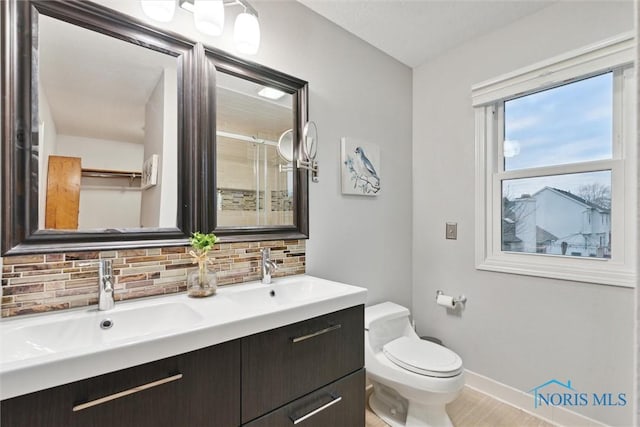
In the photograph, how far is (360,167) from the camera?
198 centimetres

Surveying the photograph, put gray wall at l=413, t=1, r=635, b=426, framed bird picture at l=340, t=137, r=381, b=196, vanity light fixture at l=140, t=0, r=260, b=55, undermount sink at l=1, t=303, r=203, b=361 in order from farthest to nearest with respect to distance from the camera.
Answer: framed bird picture at l=340, t=137, r=381, b=196 → gray wall at l=413, t=1, r=635, b=426 → vanity light fixture at l=140, t=0, r=260, b=55 → undermount sink at l=1, t=303, r=203, b=361

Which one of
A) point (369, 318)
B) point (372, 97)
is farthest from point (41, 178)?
point (372, 97)

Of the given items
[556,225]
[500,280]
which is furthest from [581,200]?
[500,280]

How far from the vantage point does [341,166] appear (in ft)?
6.22

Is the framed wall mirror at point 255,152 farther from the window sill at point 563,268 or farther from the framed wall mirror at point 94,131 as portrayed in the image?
the window sill at point 563,268

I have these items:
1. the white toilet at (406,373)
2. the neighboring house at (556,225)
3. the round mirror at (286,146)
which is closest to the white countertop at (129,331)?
the white toilet at (406,373)

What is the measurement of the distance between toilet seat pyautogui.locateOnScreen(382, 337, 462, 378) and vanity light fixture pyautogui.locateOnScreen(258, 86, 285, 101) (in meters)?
1.53

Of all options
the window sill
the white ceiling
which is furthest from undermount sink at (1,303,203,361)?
the window sill

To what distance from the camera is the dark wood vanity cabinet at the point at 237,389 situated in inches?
26.7

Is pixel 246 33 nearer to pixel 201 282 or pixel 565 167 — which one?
pixel 201 282

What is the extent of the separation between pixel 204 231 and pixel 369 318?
1096 millimetres

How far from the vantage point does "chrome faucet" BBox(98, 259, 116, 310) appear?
3.41 ft

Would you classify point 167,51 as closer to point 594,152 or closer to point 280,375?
point 280,375

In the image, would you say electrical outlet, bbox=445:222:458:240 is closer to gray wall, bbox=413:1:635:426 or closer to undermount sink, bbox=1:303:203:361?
gray wall, bbox=413:1:635:426
